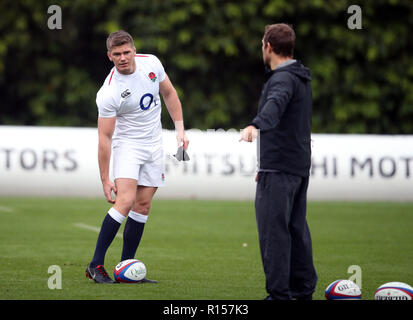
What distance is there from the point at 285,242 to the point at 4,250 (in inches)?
181

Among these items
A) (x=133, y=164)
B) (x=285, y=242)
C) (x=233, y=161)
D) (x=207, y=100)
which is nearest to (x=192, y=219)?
(x=233, y=161)

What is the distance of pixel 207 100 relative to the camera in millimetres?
24812

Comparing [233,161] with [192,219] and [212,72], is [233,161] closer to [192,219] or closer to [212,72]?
[192,219]

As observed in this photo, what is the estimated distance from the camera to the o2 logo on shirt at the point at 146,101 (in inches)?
295

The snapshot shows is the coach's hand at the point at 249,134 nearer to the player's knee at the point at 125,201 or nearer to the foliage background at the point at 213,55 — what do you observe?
the player's knee at the point at 125,201

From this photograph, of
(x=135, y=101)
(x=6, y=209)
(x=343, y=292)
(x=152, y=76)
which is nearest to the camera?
(x=343, y=292)

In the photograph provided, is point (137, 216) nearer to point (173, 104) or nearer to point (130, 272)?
point (130, 272)

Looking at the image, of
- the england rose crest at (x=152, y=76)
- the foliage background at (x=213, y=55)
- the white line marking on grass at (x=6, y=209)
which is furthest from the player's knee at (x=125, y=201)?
the foliage background at (x=213, y=55)

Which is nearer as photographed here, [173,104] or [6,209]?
[173,104]

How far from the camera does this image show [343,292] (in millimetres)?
6496

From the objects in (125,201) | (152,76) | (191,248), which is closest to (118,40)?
(152,76)

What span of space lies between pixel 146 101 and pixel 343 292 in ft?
7.72

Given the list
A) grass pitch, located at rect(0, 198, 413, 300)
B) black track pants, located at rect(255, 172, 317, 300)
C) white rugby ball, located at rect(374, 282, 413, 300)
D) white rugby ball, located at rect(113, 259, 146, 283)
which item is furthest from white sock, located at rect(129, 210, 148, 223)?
white rugby ball, located at rect(374, 282, 413, 300)

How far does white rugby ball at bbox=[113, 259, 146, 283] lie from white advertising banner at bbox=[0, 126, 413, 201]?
9.67 metres
